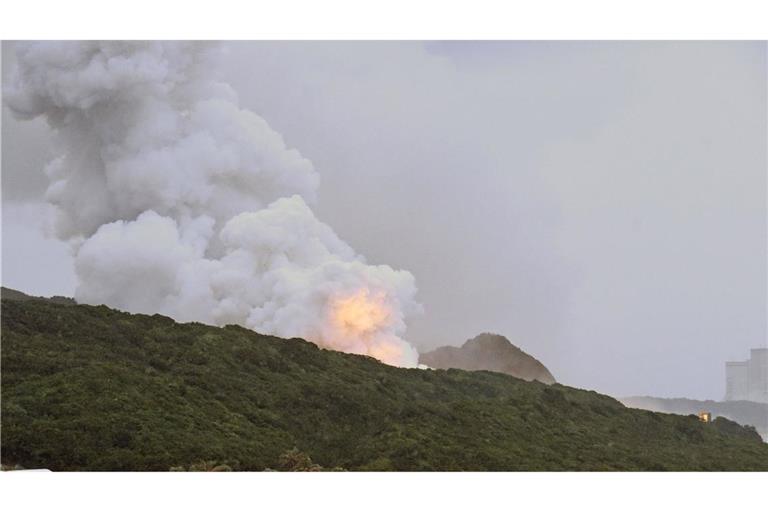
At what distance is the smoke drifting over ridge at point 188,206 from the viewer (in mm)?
32656

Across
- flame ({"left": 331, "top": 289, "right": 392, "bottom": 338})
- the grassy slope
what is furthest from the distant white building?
flame ({"left": 331, "top": 289, "right": 392, "bottom": 338})

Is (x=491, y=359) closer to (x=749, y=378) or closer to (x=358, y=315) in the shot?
(x=358, y=315)

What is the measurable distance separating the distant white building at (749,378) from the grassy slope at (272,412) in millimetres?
1278

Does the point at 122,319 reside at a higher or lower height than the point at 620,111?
lower

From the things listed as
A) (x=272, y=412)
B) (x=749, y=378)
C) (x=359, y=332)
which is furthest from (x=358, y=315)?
(x=749, y=378)

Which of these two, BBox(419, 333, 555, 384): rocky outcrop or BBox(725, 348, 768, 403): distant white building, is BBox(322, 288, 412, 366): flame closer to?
BBox(419, 333, 555, 384): rocky outcrop

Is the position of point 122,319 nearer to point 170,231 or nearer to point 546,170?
point 170,231

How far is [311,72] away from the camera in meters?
31.3

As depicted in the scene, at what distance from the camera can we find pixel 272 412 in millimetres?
27500

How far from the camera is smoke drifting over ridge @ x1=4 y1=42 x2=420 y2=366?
107ft

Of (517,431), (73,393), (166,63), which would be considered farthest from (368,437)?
(166,63)

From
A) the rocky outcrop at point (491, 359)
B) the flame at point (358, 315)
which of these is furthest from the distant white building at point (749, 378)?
the flame at point (358, 315)

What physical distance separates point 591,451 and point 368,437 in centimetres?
618

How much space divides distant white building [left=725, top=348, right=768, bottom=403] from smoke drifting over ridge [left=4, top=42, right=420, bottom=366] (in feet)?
33.8
